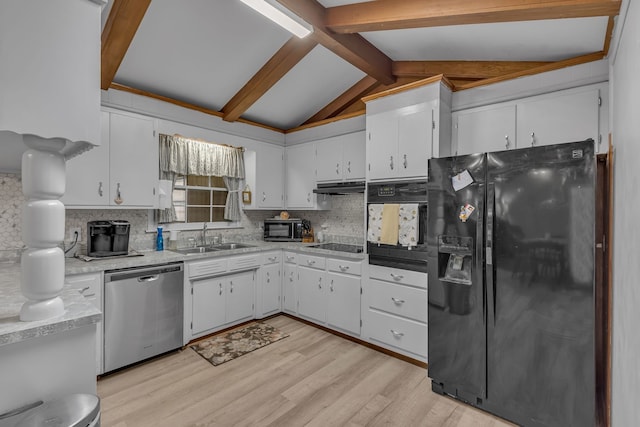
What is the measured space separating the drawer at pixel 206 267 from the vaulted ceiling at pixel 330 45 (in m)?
1.73

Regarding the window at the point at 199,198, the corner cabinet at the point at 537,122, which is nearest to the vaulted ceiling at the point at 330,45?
the corner cabinet at the point at 537,122

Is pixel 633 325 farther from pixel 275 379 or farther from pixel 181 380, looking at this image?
pixel 181 380

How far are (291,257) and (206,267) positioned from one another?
3.47 ft

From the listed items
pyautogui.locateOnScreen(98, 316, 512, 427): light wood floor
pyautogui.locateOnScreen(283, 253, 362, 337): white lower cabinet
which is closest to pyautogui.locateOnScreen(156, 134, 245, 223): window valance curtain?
pyautogui.locateOnScreen(283, 253, 362, 337): white lower cabinet

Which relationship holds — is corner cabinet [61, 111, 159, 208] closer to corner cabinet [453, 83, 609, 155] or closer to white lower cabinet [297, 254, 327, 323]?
white lower cabinet [297, 254, 327, 323]

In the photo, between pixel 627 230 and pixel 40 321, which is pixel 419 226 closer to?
pixel 627 230

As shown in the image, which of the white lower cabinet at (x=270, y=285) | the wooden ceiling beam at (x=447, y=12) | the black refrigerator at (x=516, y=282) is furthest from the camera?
the white lower cabinet at (x=270, y=285)

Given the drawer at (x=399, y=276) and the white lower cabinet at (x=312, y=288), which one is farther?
the white lower cabinet at (x=312, y=288)

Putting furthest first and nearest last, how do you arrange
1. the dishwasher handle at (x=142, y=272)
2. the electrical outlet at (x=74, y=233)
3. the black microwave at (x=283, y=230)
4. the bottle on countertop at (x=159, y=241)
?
the black microwave at (x=283, y=230) → the bottle on countertop at (x=159, y=241) → the electrical outlet at (x=74, y=233) → the dishwasher handle at (x=142, y=272)

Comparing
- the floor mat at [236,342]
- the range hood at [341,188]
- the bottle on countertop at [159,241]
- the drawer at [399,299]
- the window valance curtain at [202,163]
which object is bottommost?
the floor mat at [236,342]

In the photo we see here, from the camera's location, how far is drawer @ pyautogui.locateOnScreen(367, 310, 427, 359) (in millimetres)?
2852

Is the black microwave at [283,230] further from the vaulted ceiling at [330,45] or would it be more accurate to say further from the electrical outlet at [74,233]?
the electrical outlet at [74,233]

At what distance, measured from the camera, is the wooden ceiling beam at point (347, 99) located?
3.93 meters

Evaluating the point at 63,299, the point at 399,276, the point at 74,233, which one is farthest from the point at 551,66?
the point at 74,233
